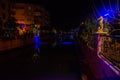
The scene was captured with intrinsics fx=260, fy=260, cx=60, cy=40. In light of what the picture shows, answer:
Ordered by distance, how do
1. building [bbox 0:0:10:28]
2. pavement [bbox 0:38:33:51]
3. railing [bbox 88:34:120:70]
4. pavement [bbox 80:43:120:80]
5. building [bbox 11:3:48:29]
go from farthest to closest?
1. building [bbox 11:3:48:29]
2. building [bbox 0:0:10:28]
3. pavement [bbox 0:38:33:51]
4. railing [bbox 88:34:120:70]
5. pavement [bbox 80:43:120:80]

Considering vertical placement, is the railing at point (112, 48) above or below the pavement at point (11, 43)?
above

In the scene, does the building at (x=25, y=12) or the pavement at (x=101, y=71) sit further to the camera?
the building at (x=25, y=12)

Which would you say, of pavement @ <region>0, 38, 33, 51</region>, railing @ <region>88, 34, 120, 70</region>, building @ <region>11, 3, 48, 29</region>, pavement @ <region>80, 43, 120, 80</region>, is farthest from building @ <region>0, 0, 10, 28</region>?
railing @ <region>88, 34, 120, 70</region>

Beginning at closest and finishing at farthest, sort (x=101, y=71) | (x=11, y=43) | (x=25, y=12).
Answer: (x=101, y=71) < (x=11, y=43) < (x=25, y=12)

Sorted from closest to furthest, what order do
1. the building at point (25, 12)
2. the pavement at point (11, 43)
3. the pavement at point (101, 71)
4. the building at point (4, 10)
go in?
1. the pavement at point (101, 71)
2. the pavement at point (11, 43)
3. the building at point (4, 10)
4. the building at point (25, 12)

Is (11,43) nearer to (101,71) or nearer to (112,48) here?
(101,71)

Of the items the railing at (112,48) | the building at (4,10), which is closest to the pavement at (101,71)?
the railing at (112,48)

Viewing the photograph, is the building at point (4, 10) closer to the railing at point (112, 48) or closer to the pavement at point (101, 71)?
the pavement at point (101, 71)

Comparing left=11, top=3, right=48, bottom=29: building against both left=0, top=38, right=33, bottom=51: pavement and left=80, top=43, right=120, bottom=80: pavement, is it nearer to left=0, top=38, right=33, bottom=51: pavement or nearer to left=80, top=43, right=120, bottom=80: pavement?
left=0, top=38, right=33, bottom=51: pavement

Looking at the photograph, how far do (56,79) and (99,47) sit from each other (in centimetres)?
260

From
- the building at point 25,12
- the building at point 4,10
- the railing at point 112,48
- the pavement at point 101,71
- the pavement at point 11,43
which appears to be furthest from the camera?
the building at point 25,12

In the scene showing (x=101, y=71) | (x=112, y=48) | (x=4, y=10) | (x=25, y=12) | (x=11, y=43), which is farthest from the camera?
(x=25, y=12)

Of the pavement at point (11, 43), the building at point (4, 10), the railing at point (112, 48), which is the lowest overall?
the pavement at point (11, 43)

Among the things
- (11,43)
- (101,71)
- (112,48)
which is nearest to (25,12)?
(11,43)
